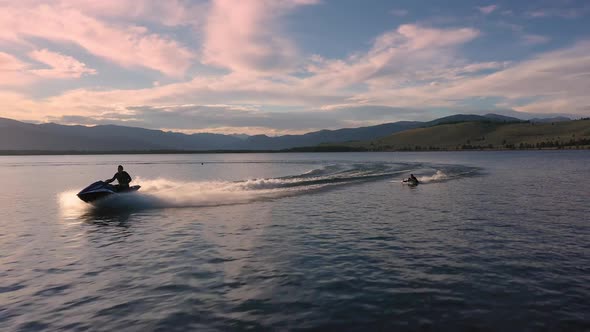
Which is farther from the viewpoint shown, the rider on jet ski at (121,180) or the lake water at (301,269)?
the rider on jet ski at (121,180)

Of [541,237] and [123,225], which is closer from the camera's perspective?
[541,237]

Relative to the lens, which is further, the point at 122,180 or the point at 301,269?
the point at 122,180

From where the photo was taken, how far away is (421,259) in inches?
543

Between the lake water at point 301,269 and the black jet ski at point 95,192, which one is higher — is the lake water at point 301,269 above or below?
below

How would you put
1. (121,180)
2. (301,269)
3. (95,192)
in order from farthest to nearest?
1. (121,180)
2. (95,192)
3. (301,269)

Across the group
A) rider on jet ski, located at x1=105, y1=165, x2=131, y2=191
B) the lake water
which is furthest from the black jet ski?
the lake water

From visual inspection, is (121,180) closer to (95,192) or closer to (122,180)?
(122,180)

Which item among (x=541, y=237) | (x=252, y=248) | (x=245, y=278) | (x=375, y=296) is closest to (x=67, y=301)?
(x=245, y=278)

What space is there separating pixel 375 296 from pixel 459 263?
4759 millimetres

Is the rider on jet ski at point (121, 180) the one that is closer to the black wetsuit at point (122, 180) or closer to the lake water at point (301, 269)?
the black wetsuit at point (122, 180)

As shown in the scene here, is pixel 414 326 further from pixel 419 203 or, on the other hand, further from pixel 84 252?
pixel 419 203

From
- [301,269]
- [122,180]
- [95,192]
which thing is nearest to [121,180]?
[122,180]

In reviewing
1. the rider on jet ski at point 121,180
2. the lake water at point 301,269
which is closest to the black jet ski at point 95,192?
the rider on jet ski at point 121,180

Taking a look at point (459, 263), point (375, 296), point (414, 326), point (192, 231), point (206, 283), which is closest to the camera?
point (414, 326)
